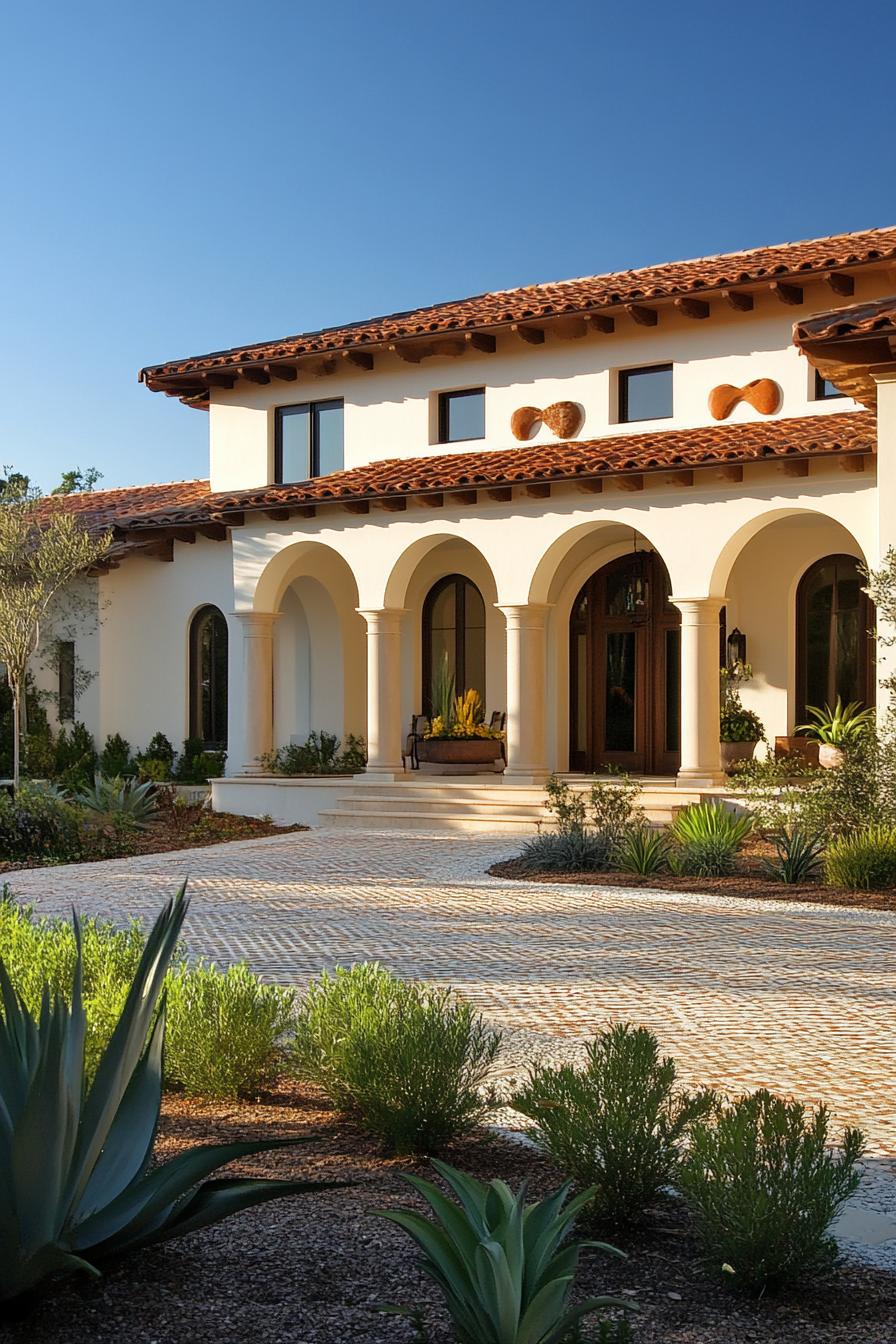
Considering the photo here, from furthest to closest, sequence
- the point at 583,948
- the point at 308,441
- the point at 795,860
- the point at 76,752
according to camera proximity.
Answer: the point at 76,752, the point at 308,441, the point at 795,860, the point at 583,948

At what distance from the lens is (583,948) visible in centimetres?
925

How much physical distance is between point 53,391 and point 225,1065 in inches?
1109

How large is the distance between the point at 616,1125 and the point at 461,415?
17910 mm

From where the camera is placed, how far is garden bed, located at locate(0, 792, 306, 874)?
15.2 m

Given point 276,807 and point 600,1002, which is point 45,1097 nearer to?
point 600,1002

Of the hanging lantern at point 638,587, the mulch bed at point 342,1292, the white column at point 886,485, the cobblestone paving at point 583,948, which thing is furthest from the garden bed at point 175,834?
the mulch bed at point 342,1292

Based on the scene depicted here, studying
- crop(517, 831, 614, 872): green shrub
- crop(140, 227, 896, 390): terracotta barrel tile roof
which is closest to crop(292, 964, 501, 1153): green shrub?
crop(517, 831, 614, 872): green shrub

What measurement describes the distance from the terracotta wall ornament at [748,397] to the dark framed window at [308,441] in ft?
20.7

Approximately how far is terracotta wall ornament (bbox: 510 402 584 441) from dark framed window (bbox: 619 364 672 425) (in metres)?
0.66

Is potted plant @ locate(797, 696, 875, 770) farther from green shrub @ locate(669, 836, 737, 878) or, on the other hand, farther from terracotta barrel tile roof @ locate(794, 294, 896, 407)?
terracotta barrel tile roof @ locate(794, 294, 896, 407)

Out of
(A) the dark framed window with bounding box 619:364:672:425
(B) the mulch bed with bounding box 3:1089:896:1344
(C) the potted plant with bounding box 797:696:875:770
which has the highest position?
(A) the dark framed window with bounding box 619:364:672:425

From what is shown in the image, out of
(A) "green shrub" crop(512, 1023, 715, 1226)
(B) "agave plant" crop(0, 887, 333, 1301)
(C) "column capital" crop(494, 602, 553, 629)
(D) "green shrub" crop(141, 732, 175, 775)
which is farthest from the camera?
(D) "green shrub" crop(141, 732, 175, 775)

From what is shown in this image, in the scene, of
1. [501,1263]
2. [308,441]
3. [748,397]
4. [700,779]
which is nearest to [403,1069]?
[501,1263]

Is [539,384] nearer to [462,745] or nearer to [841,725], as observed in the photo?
[462,745]
